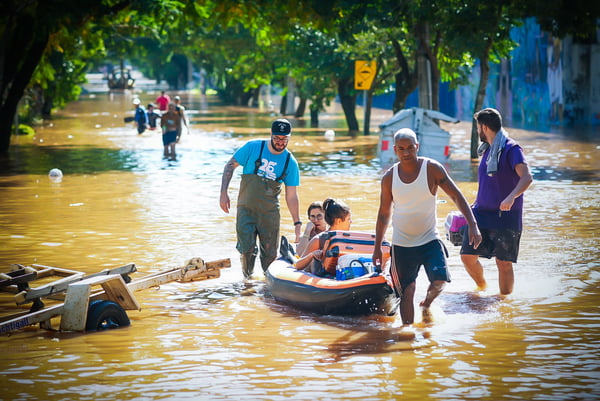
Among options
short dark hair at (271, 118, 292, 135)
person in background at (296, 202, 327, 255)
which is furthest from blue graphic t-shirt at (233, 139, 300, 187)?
person in background at (296, 202, 327, 255)

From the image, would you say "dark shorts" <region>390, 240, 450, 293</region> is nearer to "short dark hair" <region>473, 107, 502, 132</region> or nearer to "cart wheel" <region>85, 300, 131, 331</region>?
"short dark hair" <region>473, 107, 502, 132</region>

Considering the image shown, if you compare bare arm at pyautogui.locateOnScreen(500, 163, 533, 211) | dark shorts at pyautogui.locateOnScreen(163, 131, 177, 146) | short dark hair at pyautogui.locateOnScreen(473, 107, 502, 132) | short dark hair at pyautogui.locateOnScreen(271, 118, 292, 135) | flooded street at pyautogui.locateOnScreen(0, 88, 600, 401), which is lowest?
flooded street at pyautogui.locateOnScreen(0, 88, 600, 401)

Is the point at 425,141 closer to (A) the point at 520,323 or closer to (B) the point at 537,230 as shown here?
(B) the point at 537,230

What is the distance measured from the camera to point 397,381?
6.65 m

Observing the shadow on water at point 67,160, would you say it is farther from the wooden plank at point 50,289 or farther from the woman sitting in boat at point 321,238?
the wooden plank at point 50,289

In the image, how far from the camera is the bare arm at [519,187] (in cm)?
845

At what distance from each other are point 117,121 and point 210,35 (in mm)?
7206

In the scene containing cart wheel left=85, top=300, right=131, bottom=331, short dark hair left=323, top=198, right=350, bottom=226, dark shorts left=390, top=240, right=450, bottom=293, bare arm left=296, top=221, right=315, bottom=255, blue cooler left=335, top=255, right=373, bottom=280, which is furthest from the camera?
bare arm left=296, top=221, right=315, bottom=255

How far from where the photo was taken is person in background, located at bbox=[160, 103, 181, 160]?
23.9 m

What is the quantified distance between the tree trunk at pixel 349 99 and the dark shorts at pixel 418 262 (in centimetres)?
2506

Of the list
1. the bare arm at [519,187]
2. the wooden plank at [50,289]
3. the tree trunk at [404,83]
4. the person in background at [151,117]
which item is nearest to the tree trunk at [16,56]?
the person in background at [151,117]

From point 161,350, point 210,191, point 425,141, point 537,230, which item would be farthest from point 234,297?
point 425,141

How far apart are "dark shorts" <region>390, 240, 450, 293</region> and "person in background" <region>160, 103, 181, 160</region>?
54.2ft

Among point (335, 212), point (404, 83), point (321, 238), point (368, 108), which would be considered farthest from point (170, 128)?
point (321, 238)
